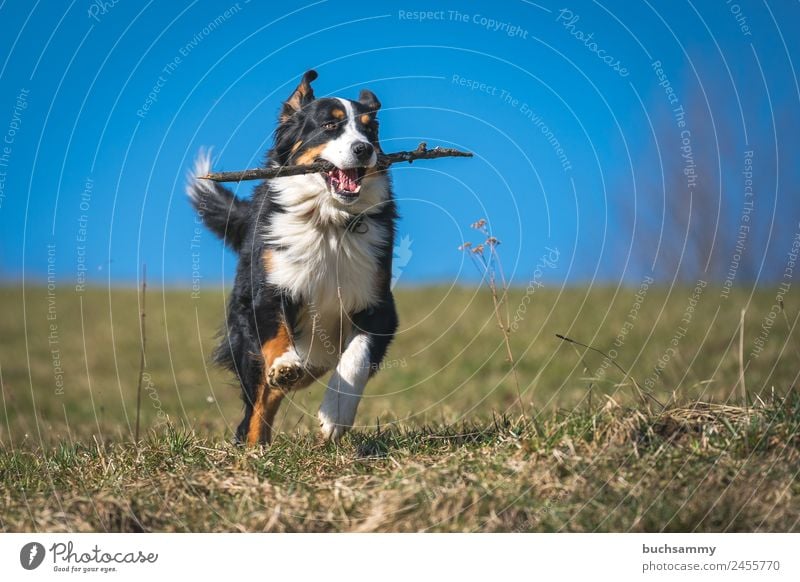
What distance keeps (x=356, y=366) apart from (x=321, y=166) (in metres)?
1.35

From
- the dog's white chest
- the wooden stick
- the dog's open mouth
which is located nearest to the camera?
the wooden stick

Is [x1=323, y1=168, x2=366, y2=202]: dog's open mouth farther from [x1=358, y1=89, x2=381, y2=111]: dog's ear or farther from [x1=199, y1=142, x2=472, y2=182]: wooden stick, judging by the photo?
[x1=358, y1=89, x2=381, y2=111]: dog's ear

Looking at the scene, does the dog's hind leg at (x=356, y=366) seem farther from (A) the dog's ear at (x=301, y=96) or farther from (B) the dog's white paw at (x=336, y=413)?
(A) the dog's ear at (x=301, y=96)

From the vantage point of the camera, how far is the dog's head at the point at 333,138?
6.39 m

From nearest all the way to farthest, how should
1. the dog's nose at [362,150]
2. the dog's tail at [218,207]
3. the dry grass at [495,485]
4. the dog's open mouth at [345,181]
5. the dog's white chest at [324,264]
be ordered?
the dry grass at [495,485], the dog's nose at [362,150], the dog's open mouth at [345,181], the dog's white chest at [324,264], the dog's tail at [218,207]

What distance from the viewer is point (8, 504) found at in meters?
4.96

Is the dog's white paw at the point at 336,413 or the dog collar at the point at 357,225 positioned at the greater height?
the dog collar at the point at 357,225

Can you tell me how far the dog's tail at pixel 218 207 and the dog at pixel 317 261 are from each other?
0.57 m

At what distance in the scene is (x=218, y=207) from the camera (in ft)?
25.9

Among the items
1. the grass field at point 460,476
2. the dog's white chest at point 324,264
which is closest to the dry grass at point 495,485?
the grass field at point 460,476

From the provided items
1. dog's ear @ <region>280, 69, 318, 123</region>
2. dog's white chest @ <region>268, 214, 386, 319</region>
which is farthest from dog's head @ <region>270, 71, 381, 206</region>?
dog's white chest @ <region>268, 214, 386, 319</region>

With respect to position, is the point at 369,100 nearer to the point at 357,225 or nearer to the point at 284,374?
the point at 357,225

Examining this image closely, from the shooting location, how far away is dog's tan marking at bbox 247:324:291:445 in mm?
6574
